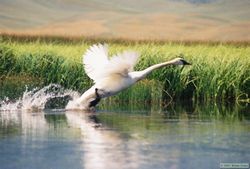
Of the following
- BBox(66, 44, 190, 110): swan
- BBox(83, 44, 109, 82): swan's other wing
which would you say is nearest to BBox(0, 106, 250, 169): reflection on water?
BBox(66, 44, 190, 110): swan

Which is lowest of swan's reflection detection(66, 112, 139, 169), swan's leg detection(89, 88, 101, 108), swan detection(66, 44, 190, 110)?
swan's reflection detection(66, 112, 139, 169)

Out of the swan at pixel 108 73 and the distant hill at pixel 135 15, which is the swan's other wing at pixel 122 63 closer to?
the swan at pixel 108 73

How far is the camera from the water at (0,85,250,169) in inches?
435

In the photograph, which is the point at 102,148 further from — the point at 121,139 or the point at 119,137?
the point at 119,137

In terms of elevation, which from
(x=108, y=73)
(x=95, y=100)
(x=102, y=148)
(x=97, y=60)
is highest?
(x=97, y=60)

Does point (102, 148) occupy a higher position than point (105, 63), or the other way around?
point (105, 63)

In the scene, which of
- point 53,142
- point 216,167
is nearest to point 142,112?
point 53,142

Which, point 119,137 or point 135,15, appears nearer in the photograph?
point 119,137

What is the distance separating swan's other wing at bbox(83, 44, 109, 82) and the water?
76 centimetres

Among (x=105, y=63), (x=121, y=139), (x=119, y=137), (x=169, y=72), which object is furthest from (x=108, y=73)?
(x=169, y=72)

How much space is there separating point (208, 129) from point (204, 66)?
27.3 feet

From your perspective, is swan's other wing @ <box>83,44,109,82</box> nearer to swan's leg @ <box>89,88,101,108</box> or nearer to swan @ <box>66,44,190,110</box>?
swan @ <box>66,44,190,110</box>

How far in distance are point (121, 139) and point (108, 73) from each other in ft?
13.5

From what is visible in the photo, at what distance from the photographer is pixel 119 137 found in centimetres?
1320
